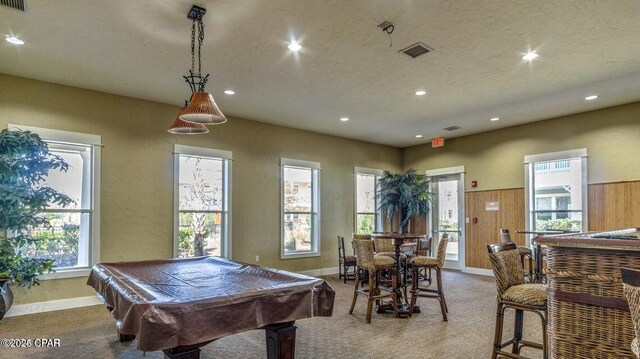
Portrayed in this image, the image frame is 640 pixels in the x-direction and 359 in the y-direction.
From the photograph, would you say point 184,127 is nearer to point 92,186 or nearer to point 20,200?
point 20,200

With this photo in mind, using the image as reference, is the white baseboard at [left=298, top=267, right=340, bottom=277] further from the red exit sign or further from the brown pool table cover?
the brown pool table cover

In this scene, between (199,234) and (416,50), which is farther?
(199,234)

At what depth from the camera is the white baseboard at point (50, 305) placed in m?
4.73

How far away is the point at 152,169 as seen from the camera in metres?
5.90

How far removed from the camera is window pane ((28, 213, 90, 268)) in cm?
502

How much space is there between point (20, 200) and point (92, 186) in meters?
1.05

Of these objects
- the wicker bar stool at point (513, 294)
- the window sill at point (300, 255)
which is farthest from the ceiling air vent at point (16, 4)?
the window sill at point (300, 255)

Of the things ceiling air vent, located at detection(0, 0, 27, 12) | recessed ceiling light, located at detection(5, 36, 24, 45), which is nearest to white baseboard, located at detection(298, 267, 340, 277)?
recessed ceiling light, located at detection(5, 36, 24, 45)

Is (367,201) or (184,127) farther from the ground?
(184,127)

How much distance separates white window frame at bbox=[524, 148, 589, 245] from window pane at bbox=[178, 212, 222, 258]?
588 cm

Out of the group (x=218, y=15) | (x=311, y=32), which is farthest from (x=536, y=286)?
(x=218, y=15)

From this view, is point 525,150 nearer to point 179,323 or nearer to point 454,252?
point 454,252

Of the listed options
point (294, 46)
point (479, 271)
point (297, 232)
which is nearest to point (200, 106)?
point (294, 46)

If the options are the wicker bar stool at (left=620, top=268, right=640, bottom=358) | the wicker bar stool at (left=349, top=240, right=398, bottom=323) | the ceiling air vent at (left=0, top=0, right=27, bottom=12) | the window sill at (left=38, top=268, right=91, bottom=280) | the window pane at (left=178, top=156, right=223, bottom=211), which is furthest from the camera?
the window pane at (left=178, top=156, right=223, bottom=211)
